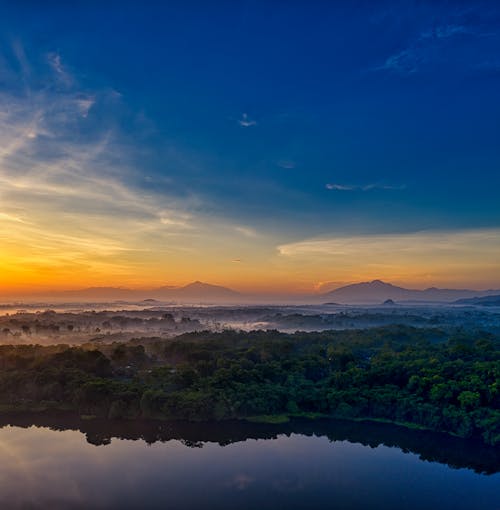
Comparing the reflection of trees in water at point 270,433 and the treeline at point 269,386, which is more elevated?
the treeline at point 269,386

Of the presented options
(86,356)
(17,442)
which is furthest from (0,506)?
(86,356)

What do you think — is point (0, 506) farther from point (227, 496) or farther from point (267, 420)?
point (267, 420)

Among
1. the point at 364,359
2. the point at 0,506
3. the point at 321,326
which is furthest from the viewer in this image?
the point at 321,326

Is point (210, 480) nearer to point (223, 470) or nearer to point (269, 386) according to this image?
point (223, 470)

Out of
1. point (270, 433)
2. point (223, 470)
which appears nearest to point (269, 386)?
point (270, 433)

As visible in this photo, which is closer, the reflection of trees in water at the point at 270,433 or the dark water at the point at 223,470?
the dark water at the point at 223,470
